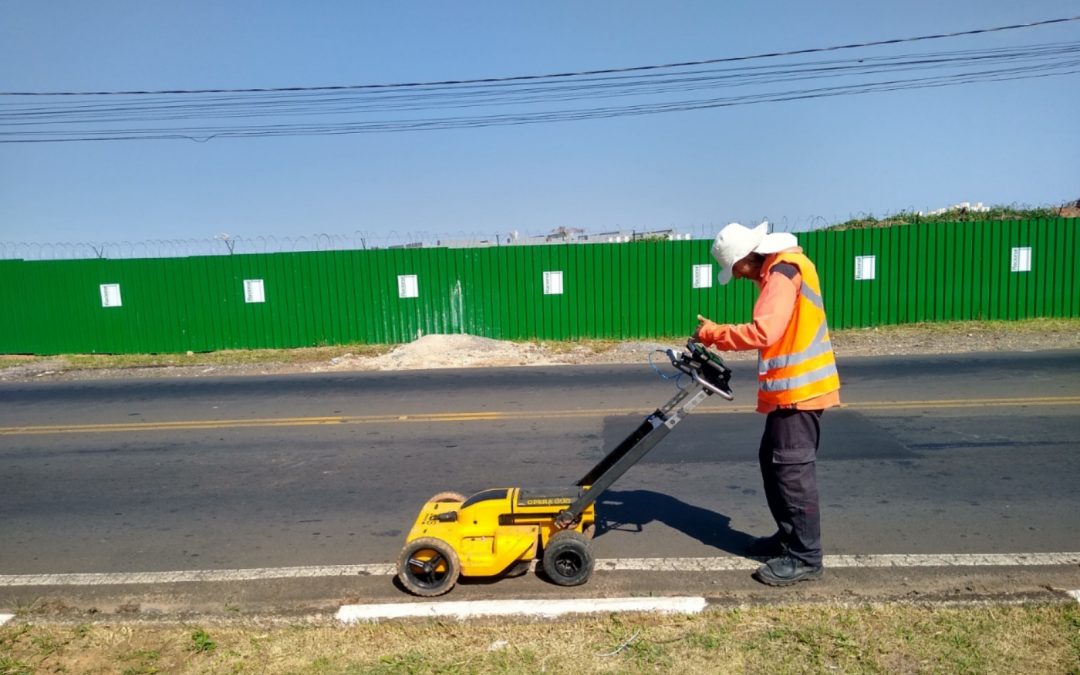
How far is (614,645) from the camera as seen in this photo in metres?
3.40

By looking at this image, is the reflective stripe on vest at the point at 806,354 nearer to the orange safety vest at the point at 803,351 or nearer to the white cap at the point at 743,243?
the orange safety vest at the point at 803,351

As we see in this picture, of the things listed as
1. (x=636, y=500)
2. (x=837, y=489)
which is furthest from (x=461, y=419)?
(x=837, y=489)

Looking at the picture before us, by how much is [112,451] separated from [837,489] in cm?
700

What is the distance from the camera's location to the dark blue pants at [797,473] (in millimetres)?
3873

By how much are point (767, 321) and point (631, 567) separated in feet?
5.42

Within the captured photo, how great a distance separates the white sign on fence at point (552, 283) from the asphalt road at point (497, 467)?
6321 millimetres

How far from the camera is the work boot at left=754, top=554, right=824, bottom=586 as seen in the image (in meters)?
3.96

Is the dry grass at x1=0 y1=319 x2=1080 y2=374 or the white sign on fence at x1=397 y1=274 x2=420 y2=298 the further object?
the white sign on fence at x1=397 y1=274 x2=420 y2=298

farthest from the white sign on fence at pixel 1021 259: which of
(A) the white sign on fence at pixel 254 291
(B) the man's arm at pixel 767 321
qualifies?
(A) the white sign on fence at pixel 254 291

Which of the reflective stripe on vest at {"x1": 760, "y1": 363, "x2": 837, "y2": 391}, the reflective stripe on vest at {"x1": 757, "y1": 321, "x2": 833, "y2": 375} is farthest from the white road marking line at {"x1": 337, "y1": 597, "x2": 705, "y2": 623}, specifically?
the reflective stripe on vest at {"x1": 757, "y1": 321, "x2": 833, "y2": 375}

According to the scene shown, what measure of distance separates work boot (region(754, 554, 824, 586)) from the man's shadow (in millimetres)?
466

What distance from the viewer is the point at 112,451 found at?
7.85m

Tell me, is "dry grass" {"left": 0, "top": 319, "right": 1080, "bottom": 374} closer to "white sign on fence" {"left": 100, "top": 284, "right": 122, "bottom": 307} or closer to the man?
"white sign on fence" {"left": 100, "top": 284, "right": 122, "bottom": 307}

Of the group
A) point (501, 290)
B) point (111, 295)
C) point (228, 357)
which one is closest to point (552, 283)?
point (501, 290)
